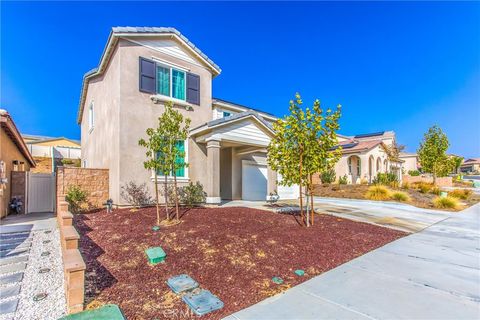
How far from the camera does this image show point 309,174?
23.9 ft

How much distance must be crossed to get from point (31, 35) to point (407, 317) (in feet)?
60.0

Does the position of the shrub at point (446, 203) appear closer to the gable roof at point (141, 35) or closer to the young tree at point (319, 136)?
the young tree at point (319, 136)

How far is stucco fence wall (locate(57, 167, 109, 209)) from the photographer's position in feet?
28.9

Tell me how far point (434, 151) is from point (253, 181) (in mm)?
16856

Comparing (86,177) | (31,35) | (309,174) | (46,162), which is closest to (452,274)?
(309,174)

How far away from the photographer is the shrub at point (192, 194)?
10500mm

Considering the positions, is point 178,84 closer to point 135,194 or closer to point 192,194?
point 192,194

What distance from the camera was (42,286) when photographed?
3.89 m

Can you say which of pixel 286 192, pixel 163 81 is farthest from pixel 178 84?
pixel 286 192

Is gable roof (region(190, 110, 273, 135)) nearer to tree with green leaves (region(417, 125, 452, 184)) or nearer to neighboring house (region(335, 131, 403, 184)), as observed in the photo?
neighboring house (region(335, 131, 403, 184))

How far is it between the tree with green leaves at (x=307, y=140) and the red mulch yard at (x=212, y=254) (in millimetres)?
1412

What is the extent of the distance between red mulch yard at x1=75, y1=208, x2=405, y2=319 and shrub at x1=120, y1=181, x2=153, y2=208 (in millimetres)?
1486

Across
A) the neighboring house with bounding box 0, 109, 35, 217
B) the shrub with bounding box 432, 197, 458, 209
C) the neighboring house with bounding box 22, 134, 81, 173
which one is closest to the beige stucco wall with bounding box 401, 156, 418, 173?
the shrub with bounding box 432, 197, 458, 209

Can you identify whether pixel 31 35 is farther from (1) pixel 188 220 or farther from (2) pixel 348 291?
(2) pixel 348 291
